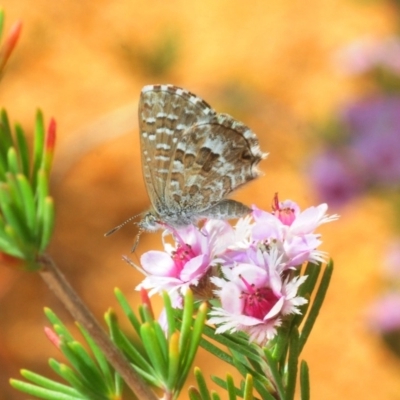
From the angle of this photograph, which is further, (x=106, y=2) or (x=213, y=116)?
(x=106, y=2)

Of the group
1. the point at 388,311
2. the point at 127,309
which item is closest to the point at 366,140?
the point at 388,311

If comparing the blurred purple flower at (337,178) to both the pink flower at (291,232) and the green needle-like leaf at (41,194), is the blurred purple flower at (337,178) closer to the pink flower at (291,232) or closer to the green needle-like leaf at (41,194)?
the pink flower at (291,232)

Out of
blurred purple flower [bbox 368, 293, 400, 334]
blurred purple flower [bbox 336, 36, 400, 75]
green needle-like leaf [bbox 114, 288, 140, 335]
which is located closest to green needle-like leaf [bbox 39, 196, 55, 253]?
green needle-like leaf [bbox 114, 288, 140, 335]

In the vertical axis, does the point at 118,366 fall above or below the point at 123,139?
below

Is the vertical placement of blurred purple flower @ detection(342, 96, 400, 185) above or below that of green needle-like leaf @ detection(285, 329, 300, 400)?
above

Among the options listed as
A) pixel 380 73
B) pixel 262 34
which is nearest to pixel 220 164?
pixel 380 73

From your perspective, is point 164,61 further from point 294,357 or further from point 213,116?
point 294,357

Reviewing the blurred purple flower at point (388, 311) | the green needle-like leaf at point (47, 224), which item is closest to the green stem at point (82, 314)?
the green needle-like leaf at point (47, 224)

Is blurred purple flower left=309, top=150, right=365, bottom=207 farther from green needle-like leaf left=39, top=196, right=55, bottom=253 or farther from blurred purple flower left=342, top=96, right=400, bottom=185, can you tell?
green needle-like leaf left=39, top=196, right=55, bottom=253
